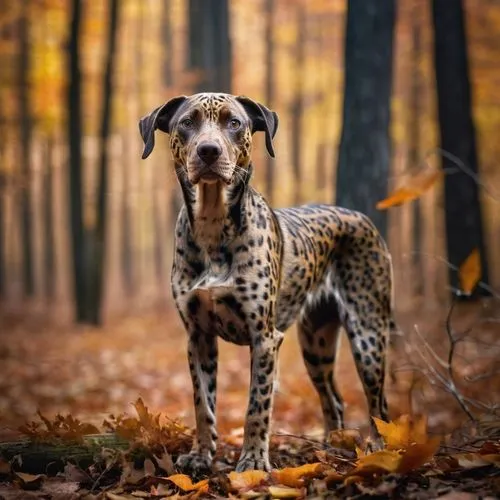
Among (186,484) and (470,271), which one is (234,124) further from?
(186,484)

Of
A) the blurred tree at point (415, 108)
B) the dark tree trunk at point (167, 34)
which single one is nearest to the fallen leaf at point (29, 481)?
the blurred tree at point (415, 108)

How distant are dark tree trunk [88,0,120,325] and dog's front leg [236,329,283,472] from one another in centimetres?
1351

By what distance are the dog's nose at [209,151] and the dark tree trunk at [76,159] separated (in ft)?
45.3

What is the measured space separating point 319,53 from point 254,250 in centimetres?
2493

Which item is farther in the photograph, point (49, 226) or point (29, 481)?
point (49, 226)

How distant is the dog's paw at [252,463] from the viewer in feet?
14.5

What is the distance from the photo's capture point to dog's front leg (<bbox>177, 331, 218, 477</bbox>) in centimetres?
463

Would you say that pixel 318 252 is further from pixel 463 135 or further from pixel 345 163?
pixel 463 135

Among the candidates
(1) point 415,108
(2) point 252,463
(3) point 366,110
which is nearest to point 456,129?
(3) point 366,110

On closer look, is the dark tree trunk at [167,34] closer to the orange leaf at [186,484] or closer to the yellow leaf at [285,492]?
the orange leaf at [186,484]

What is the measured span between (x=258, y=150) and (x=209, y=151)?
61.8 ft

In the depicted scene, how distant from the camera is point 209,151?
168 inches

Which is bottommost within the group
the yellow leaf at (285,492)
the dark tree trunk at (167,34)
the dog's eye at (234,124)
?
the yellow leaf at (285,492)

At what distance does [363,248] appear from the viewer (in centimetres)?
581
